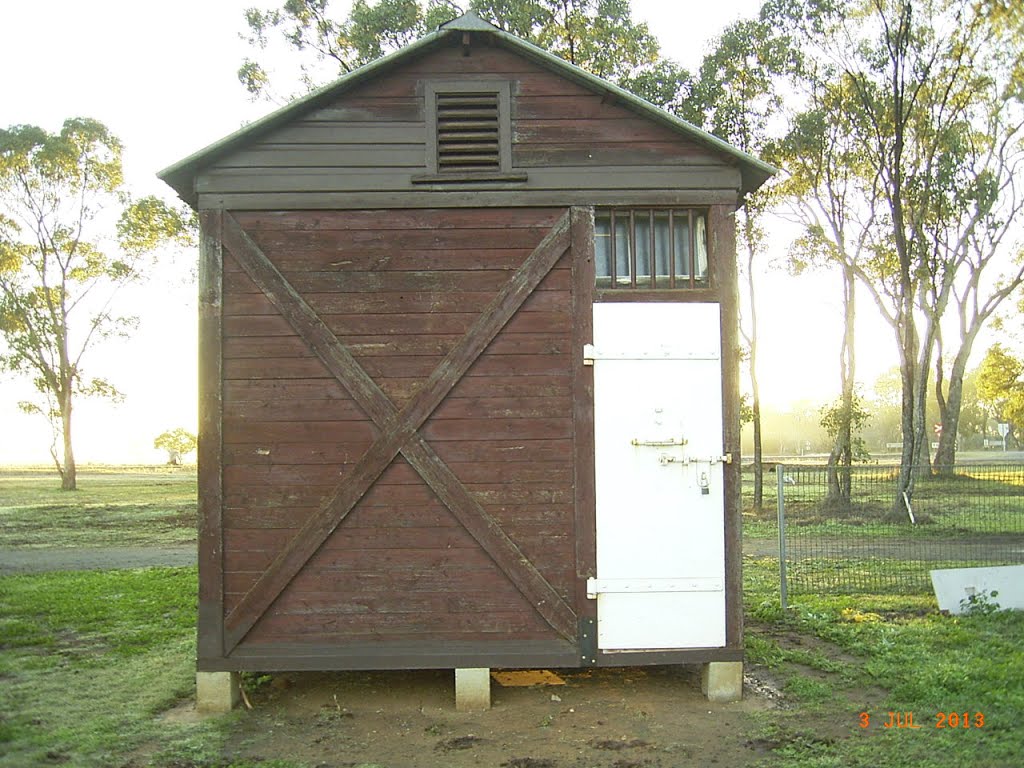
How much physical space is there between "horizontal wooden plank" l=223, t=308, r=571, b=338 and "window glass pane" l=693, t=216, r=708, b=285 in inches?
61.7

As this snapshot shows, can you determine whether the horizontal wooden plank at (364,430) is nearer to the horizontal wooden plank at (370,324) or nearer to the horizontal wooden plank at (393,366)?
the horizontal wooden plank at (393,366)

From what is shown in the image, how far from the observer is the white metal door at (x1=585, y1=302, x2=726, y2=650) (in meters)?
6.82

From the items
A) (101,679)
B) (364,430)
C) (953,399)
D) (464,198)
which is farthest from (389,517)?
(953,399)

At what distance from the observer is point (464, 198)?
696 centimetres

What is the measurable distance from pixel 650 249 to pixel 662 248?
113 mm

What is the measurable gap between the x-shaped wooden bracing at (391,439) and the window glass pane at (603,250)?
12.6 inches

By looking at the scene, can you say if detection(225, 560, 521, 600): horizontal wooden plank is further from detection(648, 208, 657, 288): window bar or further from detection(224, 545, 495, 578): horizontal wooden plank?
detection(648, 208, 657, 288): window bar

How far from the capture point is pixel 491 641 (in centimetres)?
675

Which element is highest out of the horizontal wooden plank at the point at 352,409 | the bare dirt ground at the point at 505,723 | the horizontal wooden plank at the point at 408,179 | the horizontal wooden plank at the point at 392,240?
the horizontal wooden plank at the point at 408,179

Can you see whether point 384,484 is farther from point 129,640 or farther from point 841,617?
point 841,617

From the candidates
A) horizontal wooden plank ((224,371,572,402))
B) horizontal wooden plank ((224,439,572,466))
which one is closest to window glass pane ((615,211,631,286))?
horizontal wooden plank ((224,371,572,402))

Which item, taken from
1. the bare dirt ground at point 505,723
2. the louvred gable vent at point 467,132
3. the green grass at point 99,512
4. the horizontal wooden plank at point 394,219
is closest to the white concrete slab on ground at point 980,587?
the bare dirt ground at point 505,723

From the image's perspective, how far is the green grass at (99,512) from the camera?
2031cm
